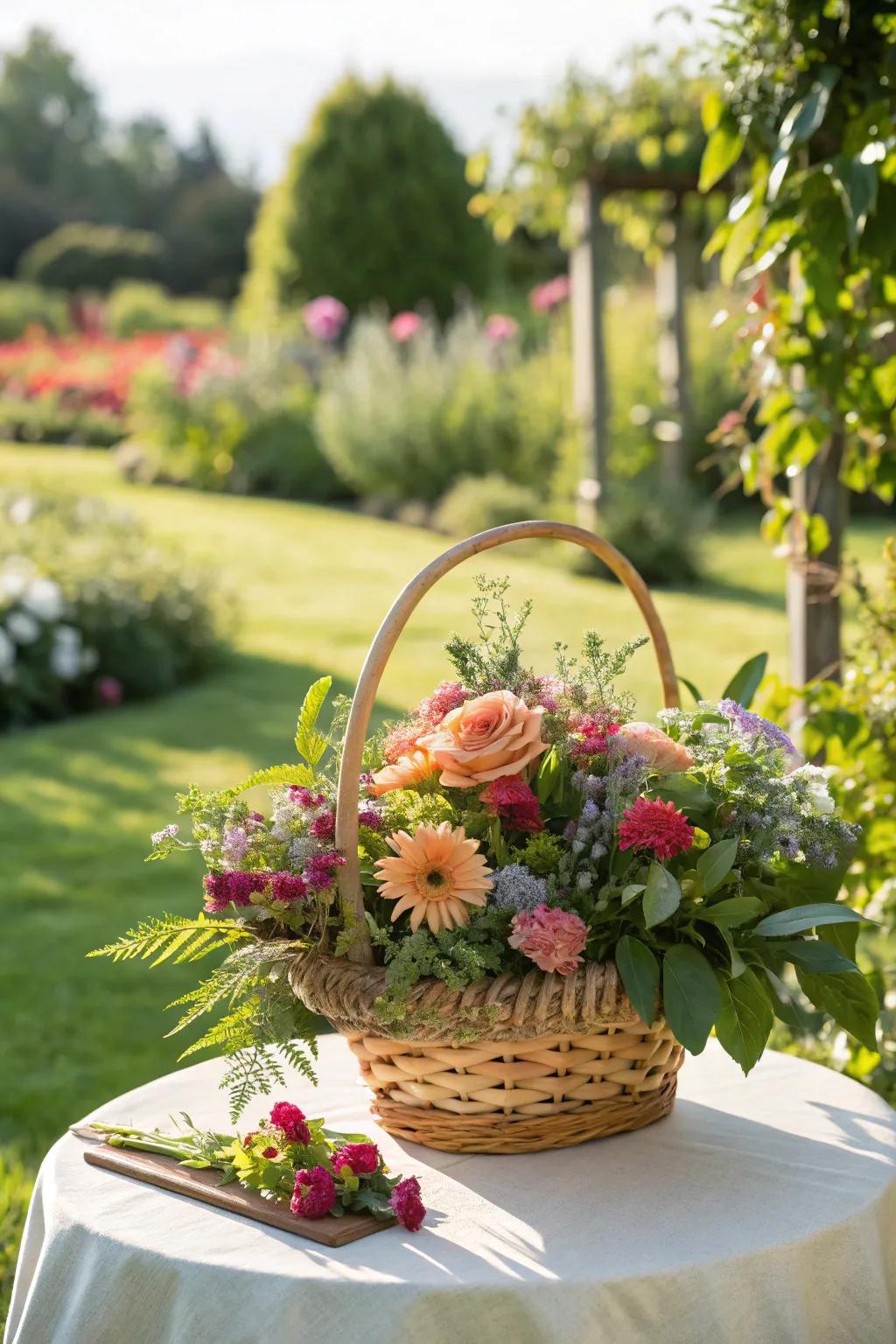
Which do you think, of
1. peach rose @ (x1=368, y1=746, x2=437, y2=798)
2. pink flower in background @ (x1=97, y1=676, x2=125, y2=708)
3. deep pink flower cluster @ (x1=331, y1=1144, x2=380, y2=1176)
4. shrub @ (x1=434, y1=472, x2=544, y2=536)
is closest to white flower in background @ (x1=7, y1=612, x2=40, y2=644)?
pink flower in background @ (x1=97, y1=676, x2=125, y2=708)

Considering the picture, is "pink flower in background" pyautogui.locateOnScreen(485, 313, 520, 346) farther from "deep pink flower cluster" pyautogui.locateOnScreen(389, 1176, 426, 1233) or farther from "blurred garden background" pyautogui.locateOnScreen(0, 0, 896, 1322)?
"deep pink flower cluster" pyautogui.locateOnScreen(389, 1176, 426, 1233)

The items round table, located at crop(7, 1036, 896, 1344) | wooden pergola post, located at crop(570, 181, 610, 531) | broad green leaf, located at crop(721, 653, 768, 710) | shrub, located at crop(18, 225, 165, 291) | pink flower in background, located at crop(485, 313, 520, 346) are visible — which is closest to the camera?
round table, located at crop(7, 1036, 896, 1344)

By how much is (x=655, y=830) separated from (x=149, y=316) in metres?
18.8

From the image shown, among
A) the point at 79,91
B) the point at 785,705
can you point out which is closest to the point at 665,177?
the point at 785,705

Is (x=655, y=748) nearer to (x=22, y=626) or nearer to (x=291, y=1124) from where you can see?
(x=291, y=1124)

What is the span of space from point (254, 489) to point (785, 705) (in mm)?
8728

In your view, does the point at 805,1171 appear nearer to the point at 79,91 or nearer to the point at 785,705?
the point at 785,705

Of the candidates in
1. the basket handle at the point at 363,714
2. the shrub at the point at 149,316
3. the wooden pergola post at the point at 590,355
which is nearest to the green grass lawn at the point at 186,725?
the wooden pergola post at the point at 590,355

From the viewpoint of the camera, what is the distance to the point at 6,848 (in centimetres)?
479

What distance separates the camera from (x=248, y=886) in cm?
153

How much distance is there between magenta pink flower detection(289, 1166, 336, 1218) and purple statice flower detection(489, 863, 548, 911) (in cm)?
32

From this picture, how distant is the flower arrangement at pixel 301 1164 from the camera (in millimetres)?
1481

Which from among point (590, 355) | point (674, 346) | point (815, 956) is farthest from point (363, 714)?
point (674, 346)

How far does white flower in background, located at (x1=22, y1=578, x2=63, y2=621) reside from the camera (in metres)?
6.00
